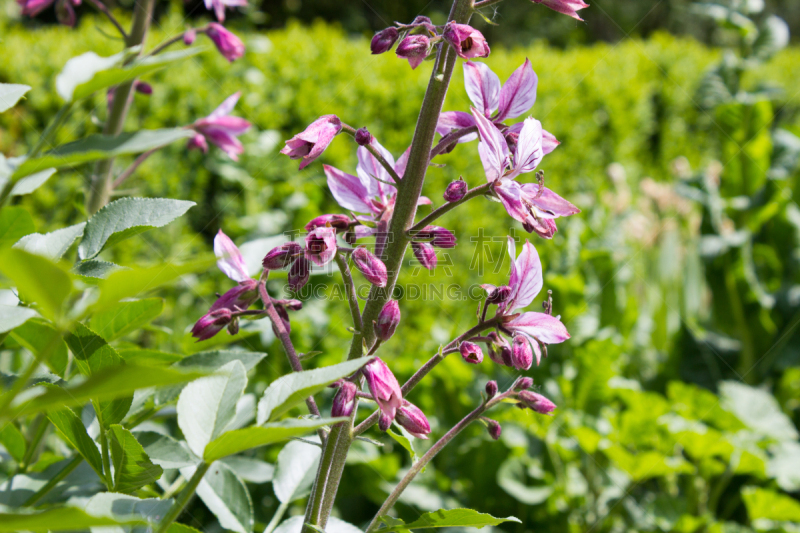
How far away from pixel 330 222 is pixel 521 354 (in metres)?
0.32

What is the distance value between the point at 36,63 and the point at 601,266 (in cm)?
355

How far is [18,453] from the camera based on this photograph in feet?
3.23

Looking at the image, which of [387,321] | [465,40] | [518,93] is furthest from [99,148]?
[518,93]

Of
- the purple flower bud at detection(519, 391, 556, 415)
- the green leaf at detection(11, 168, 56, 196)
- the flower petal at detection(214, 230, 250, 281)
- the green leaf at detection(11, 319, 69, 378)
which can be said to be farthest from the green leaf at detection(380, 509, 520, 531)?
the green leaf at detection(11, 168, 56, 196)

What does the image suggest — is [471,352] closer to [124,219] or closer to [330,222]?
[330,222]

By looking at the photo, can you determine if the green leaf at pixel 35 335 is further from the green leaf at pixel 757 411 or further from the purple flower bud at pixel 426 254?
the green leaf at pixel 757 411

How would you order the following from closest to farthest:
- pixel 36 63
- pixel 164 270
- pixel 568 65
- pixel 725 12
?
pixel 164 270
pixel 725 12
pixel 36 63
pixel 568 65

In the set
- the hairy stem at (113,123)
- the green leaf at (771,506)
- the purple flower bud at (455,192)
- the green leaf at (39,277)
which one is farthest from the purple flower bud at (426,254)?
the green leaf at (771,506)

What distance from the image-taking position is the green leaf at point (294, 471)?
92 centimetres

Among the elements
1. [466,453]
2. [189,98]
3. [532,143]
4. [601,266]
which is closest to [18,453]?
[532,143]

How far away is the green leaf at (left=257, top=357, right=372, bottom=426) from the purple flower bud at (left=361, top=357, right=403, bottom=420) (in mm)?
151

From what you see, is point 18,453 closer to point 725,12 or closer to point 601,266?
point 601,266

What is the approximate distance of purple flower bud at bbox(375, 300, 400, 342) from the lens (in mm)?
769

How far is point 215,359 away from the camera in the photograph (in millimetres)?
845
